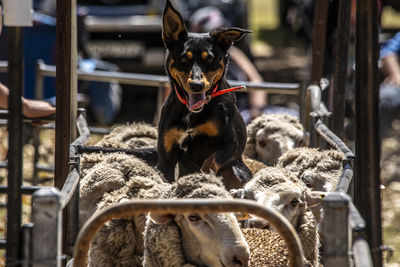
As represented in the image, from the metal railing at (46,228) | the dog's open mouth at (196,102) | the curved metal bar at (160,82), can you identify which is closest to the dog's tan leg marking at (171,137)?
the dog's open mouth at (196,102)

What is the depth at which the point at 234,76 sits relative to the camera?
316 inches

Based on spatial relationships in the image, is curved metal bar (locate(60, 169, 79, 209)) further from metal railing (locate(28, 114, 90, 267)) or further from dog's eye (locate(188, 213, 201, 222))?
dog's eye (locate(188, 213, 201, 222))

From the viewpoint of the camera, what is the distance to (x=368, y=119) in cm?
269

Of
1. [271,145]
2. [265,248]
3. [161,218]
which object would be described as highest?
[161,218]

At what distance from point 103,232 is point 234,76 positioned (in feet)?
16.1

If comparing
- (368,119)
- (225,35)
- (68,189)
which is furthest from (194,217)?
(225,35)

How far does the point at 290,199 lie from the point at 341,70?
5.25 ft

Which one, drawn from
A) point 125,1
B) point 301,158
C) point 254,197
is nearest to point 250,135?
point 301,158

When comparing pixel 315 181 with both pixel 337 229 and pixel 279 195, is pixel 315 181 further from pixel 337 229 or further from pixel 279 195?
pixel 337 229

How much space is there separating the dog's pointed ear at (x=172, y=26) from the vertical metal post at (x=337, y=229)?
6.00ft

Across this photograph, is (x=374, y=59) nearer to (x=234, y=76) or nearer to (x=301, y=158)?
(x=301, y=158)

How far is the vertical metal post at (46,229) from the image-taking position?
94.6 inches

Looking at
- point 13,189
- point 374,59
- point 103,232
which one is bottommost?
point 103,232

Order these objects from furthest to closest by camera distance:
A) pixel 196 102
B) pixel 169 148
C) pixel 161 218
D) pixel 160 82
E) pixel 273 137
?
pixel 160 82 → pixel 273 137 → pixel 169 148 → pixel 196 102 → pixel 161 218
